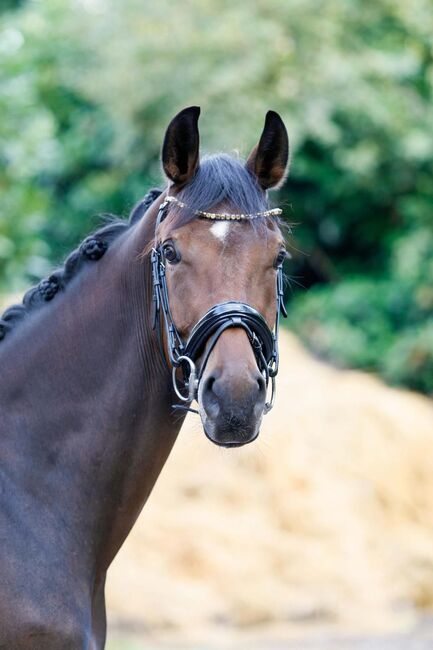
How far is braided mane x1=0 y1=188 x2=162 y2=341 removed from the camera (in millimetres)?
3881

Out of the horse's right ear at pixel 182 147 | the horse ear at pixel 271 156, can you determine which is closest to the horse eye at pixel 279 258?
the horse ear at pixel 271 156

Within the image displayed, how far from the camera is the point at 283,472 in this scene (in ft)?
48.0

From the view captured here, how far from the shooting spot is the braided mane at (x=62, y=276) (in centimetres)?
388

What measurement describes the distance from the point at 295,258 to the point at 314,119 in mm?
3560

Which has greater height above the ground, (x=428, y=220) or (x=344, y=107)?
(x=344, y=107)

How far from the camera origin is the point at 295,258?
2105 cm

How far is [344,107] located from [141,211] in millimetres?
15395

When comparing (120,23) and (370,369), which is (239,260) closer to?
(370,369)

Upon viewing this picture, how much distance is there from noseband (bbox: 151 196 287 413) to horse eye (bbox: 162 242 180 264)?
0.02 meters

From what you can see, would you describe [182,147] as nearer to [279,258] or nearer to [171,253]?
[171,253]

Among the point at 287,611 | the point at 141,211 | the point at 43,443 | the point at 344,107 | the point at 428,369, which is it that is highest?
the point at 344,107

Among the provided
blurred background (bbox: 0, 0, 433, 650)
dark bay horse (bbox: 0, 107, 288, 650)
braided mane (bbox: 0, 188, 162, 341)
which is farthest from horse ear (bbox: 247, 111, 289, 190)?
blurred background (bbox: 0, 0, 433, 650)

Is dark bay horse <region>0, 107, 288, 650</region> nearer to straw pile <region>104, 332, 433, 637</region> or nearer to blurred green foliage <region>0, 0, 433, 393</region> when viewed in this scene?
straw pile <region>104, 332, 433, 637</region>

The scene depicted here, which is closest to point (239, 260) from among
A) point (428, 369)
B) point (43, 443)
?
point (43, 443)
